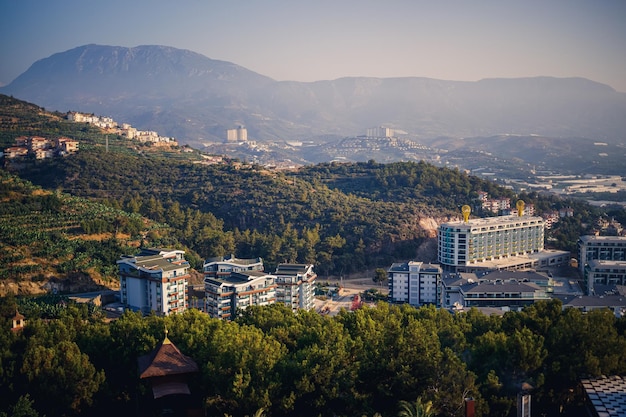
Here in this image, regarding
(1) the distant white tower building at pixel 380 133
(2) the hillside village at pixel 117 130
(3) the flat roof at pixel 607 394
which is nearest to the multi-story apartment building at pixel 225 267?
(3) the flat roof at pixel 607 394

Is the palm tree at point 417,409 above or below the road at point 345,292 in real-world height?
above

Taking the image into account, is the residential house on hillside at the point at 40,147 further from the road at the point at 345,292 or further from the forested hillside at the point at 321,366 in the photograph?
the forested hillside at the point at 321,366

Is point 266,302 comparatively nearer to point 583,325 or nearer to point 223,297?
point 223,297

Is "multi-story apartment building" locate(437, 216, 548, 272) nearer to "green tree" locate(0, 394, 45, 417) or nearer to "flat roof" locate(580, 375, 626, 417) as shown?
"flat roof" locate(580, 375, 626, 417)

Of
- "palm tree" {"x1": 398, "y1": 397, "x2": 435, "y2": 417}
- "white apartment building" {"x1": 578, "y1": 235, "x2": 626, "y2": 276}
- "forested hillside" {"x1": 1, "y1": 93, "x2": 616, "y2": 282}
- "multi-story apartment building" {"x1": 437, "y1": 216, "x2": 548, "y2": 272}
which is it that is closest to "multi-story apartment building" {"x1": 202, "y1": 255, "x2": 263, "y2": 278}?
"forested hillside" {"x1": 1, "y1": 93, "x2": 616, "y2": 282}

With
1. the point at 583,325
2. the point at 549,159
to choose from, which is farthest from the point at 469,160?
the point at 583,325
